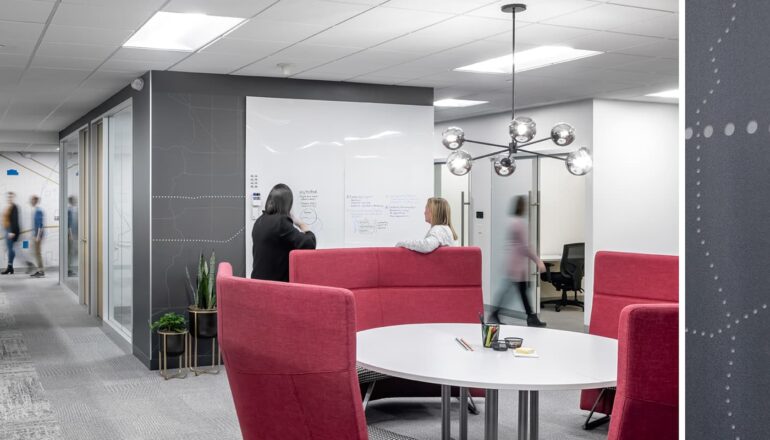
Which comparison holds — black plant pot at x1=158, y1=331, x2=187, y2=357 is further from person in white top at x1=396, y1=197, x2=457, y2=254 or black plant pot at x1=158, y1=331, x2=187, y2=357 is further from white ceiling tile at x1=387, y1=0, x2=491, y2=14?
white ceiling tile at x1=387, y1=0, x2=491, y2=14

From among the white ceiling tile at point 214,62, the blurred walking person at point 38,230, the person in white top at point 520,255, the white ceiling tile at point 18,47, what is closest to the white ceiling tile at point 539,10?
the white ceiling tile at point 214,62

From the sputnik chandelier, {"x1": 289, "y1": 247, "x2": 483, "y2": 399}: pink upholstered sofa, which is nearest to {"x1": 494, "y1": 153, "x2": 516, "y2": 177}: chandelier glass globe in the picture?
the sputnik chandelier

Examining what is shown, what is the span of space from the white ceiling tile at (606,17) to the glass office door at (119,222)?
13.2 ft

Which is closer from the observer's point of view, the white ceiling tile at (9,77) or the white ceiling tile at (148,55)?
the white ceiling tile at (148,55)

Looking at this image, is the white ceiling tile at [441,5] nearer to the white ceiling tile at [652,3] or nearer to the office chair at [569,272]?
the white ceiling tile at [652,3]

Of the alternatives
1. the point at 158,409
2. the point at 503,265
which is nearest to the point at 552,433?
the point at 158,409

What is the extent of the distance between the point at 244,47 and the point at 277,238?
1298mm

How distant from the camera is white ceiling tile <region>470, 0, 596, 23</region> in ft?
12.9

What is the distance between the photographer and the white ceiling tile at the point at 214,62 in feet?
17.6

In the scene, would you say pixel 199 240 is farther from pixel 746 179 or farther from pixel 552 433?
pixel 746 179

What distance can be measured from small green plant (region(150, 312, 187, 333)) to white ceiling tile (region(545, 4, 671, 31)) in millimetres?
3446

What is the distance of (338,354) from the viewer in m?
2.25

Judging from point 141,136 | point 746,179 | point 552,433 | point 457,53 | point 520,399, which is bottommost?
point 552,433

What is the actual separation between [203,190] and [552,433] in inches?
131
